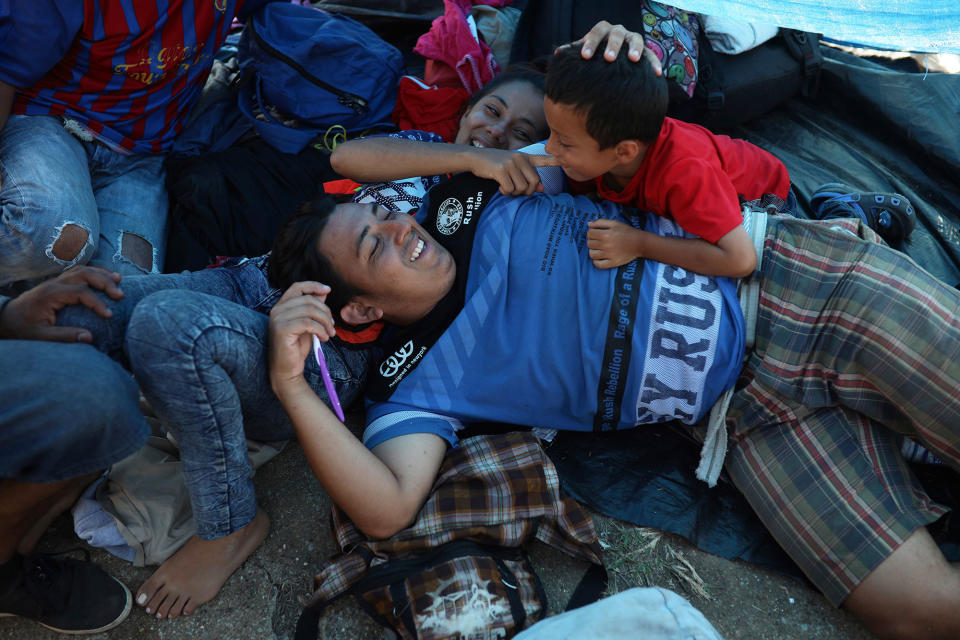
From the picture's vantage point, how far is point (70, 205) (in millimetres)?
2170

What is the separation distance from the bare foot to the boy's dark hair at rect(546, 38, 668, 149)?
142 centimetres

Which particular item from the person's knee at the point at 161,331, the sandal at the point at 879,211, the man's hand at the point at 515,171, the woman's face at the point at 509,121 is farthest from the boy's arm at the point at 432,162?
the sandal at the point at 879,211

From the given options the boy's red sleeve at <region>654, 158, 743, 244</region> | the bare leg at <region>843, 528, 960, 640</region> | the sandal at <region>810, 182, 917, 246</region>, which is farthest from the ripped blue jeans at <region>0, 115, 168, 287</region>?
the sandal at <region>810, 182, 917, 246</region>

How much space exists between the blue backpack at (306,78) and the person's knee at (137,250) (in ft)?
2.29

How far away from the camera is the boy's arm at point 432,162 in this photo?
2012 mm

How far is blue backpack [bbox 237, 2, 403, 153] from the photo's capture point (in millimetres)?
2797

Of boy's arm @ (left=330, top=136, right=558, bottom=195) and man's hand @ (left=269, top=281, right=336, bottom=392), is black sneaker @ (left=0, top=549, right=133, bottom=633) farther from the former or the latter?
boy's arm @ (left=330, top=136, right=558, bottom=195)

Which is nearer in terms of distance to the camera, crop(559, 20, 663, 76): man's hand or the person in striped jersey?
crop(559, 20, 663, 76): man's hand

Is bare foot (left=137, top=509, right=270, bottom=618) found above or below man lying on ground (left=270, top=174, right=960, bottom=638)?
below

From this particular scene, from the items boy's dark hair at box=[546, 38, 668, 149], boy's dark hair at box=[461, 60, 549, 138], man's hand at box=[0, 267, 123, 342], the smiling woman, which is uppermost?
boy's dark hair at box=[546, 38, 668, 149]

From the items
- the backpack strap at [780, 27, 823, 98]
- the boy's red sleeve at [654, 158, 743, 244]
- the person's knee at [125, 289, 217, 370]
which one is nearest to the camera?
the person's knee at [125, 289, 217, 370]

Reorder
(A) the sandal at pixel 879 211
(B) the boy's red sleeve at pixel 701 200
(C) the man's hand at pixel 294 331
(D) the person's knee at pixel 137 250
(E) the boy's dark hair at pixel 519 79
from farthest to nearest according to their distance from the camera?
1. (A) the sandal at pixel 879 211
2. (E) the boy's dark hair at pixel 519 79
3. (D) the person's knee at pixel 137 250
4. (B) the boy's red sleeve at pixel 701 200
5. (C) the man's hand at pixel 294 331

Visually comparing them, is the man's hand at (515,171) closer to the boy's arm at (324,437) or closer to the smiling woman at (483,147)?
the smiling woman at (483,147)

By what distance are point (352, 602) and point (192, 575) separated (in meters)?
0.41
